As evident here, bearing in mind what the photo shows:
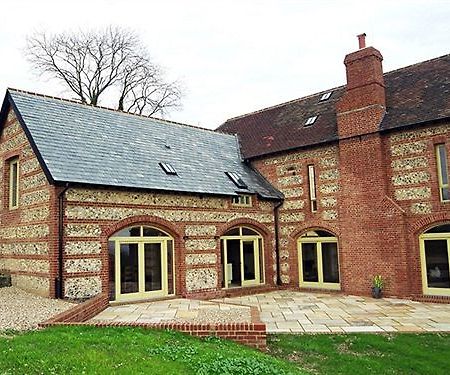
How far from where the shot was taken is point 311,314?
10922mm

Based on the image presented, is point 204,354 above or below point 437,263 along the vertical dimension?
below

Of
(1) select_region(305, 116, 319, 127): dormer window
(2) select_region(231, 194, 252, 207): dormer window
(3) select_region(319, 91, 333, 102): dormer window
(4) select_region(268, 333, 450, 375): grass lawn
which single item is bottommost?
(4) select_region(268, 333, 450, 375): grass lawn

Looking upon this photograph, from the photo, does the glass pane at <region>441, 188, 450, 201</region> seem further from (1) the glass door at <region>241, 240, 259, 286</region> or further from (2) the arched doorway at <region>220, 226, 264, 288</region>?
(1) the glass door at <region>241, 240, 259, 286</region>

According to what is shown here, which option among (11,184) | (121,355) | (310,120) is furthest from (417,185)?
(11,184)

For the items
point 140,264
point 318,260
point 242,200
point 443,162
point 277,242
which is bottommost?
point 318,260

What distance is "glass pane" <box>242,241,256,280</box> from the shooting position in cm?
1578

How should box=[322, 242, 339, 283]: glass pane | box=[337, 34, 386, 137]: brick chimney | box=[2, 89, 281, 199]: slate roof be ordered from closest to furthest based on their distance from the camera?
box=[2, 89, 281, 199]: slate roof < box=[337, 34, 386, 137]: brick chimney < box=[322, 242, 339, 283]: glass pane

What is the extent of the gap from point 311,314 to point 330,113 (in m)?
8.79

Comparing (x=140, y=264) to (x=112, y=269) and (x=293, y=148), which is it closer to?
(x=112, y=269)

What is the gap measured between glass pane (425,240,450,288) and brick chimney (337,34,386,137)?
4034 mm

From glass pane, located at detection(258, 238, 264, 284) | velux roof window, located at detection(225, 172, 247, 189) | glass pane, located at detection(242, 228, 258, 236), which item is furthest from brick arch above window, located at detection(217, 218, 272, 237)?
velux roof window, located at detection(225, 172, 247, 189)

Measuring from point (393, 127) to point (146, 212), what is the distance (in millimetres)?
8046

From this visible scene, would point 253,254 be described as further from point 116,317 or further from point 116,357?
point 116,357

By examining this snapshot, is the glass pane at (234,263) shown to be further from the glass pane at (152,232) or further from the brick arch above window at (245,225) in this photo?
the glass pane at (152,232)
